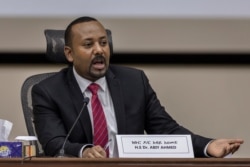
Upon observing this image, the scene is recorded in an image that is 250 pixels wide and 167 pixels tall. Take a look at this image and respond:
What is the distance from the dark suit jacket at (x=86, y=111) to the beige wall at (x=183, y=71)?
0.79 metres

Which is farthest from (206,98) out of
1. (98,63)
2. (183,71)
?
(98,63)

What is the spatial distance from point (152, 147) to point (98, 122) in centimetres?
60

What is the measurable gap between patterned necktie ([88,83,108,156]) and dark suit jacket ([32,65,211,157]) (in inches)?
1.2

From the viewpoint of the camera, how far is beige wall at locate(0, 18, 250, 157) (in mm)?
3918

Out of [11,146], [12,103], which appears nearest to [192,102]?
[12,103]

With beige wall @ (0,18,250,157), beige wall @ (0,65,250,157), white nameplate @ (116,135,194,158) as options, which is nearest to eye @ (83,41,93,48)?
white nameplate @ (116,135,194,158)

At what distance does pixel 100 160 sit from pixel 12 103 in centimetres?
184

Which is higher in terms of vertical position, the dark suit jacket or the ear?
the ear

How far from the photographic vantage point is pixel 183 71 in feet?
13.2

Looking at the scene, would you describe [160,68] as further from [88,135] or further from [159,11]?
[88,135]

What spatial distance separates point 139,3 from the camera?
3.88m

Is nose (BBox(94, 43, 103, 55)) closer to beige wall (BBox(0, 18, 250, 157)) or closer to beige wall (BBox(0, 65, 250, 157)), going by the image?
beige wall (BBox(0, 18, 250, 157))

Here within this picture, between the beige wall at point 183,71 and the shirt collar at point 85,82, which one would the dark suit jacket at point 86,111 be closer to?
the shirt collar at point 85,82

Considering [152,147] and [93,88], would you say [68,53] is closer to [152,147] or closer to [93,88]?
[93,88]
